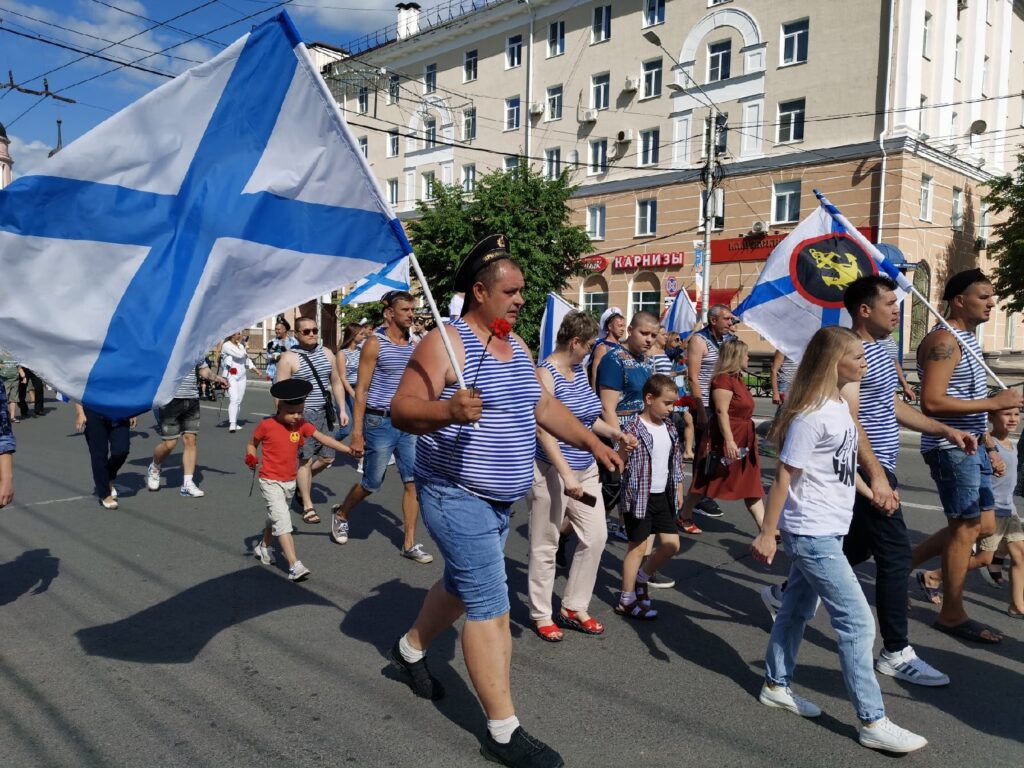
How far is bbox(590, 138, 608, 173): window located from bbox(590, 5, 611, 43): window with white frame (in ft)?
12.1

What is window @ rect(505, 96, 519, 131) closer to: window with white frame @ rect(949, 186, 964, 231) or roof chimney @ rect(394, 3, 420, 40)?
roof chimney @ rect(394, 3, 420, 40)

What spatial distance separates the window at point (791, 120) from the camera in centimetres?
2519

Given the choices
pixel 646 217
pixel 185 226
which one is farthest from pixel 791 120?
pixel 185 226

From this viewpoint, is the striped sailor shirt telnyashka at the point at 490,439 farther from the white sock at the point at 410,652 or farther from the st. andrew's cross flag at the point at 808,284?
the st. andrew's cross flag at the point at 808,284

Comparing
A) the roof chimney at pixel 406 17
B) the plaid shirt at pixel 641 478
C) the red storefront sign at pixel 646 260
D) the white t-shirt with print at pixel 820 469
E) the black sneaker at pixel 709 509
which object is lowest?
the black sneaker at pixel 709 509

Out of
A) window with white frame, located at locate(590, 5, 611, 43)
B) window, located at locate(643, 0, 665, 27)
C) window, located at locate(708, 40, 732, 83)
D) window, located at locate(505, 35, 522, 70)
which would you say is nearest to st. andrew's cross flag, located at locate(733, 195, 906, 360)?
window, located at locate(708, 40, 732, 83)

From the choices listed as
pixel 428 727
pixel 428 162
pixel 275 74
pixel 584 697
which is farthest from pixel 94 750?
pixel 428 162

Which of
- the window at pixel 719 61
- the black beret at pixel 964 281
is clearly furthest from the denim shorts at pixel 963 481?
the window at pixel 719 61

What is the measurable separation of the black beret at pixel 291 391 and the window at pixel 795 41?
24.1 metres

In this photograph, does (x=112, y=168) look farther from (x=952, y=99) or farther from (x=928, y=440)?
(x=952, y=99)

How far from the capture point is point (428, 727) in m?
3.34

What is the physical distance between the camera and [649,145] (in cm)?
2930

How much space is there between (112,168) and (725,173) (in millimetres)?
26029

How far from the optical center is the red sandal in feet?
14.6
